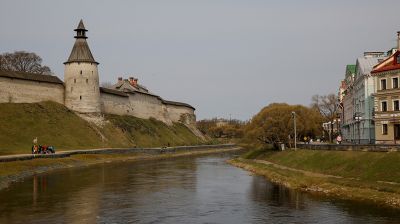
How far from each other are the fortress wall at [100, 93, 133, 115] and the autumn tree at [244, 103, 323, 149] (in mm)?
47944

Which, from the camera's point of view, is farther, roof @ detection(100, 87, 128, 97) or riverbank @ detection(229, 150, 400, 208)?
roof @ detection(100, 87, 128, 97)

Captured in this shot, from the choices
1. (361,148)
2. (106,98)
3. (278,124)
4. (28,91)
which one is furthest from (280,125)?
(106,98)

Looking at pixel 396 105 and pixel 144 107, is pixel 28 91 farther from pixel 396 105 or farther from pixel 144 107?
pixel 396 105

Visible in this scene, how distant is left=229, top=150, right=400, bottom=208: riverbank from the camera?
28.8 meters

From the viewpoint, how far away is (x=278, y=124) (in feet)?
206

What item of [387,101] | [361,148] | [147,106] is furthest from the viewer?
[147,106]

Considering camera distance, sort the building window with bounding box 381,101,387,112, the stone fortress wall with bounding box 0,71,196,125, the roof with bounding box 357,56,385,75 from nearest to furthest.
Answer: the building window with bounding box 381,101,387,112 → the roof with bounding box 357,56,385,75 → the stone fortress wall with bounding box 0,71,196,125

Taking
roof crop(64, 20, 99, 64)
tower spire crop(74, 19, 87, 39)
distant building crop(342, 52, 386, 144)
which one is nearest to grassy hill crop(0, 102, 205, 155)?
roof crop(64, 20, 99, 64)

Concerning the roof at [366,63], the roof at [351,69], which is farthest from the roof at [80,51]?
the roof at [366,63]

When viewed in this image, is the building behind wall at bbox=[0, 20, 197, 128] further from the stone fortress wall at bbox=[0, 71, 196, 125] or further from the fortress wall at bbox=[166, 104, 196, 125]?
the fortress wall at bbox=[166, 104, 196, 125]

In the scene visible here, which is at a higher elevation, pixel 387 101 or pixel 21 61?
pixel 21 61

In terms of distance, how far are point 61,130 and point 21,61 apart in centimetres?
3611

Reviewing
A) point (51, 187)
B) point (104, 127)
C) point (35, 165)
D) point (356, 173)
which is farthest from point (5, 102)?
point (356, 173)

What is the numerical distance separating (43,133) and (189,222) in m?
58.8
